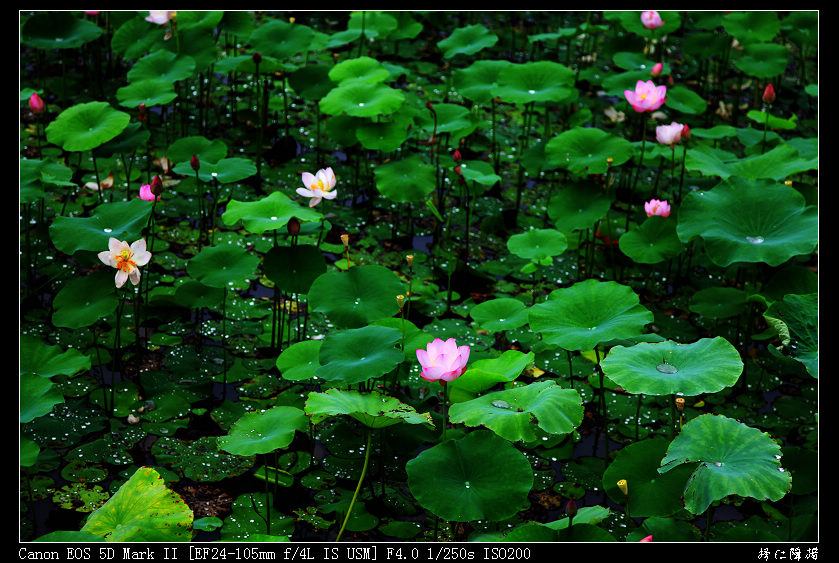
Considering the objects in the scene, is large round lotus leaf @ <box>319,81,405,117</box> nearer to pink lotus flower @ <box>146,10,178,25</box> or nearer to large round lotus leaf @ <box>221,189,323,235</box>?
large round lotus leaf @ <box>221,189,323,235</box>

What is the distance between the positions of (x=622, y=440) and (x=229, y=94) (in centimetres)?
325

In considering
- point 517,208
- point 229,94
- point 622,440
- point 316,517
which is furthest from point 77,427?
point 229,94

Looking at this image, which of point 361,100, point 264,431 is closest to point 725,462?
point 264,431

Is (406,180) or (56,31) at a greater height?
(56,31)

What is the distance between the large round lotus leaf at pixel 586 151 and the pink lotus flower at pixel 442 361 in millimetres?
1598

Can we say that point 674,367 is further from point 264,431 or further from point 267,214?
point 267,214

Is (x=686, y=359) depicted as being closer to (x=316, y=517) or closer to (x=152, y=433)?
(x=316, y=517)

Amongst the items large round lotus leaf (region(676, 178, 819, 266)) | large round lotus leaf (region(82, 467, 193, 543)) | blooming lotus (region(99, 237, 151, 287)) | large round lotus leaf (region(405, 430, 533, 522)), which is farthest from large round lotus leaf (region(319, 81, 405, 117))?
large round lotus leaf (region(82, 467, 193, 543))

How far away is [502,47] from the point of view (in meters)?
5.50

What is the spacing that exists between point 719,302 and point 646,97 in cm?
99

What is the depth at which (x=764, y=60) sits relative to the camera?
471cm

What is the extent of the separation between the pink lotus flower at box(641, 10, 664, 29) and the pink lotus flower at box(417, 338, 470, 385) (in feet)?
10.2

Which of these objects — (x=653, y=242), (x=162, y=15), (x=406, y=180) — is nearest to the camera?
(x=653, y=242)

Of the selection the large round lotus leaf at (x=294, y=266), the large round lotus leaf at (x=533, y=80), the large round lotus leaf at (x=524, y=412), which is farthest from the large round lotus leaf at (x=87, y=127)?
the large round lotus leaf at (x=524, y=412)
